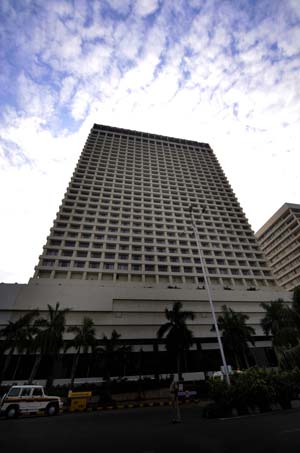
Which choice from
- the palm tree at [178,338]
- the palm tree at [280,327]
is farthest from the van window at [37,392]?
the palm tree at [280,327]

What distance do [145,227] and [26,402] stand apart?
4377 centimetres

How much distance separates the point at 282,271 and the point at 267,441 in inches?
3223

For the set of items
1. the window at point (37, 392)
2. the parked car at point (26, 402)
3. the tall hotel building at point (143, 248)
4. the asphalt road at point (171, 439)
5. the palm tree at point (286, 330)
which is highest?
the tall hotel building at point (143, 248)

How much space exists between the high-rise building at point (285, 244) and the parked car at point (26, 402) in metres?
74.0

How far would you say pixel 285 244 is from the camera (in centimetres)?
7581

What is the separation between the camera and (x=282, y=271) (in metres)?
75.3

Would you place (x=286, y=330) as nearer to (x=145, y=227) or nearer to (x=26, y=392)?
(x=26, y=392)

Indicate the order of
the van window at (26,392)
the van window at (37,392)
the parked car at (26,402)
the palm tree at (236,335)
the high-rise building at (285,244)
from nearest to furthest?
the parked car at (26,402) → the van window at (26,392) → the van window at (37,392) → the palm tree at (236,335) → the high-rise building at (285,244)

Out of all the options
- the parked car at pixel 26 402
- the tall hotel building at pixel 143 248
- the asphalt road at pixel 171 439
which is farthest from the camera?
the tall hotel building at pixel 143 248

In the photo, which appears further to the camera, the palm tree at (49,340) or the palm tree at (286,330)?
the palm tree at (49,340)

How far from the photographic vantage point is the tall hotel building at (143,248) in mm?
36434

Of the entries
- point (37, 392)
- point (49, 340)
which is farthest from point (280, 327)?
point (49, 340)

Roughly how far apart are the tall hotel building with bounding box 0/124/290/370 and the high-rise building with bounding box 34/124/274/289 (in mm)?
251

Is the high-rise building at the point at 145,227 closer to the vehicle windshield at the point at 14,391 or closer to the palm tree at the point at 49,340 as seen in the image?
the palm tree at the point at 49,340
